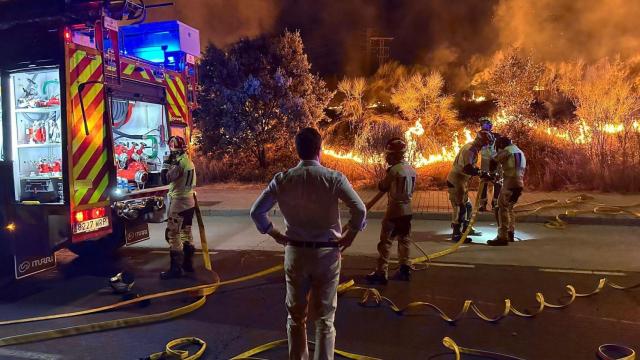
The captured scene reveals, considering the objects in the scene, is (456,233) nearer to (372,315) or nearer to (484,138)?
(484,138)

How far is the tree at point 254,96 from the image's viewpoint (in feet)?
50.5

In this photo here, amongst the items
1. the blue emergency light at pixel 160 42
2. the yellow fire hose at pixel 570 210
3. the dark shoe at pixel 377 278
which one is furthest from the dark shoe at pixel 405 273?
the blue emergency light at pixel 160 42

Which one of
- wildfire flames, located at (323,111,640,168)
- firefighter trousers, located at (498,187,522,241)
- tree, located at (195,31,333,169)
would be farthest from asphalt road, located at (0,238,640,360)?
tree, located at (195,31,333,169)

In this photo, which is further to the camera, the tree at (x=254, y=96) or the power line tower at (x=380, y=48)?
the power line tower at (x=380, y=48)

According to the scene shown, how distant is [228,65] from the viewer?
15.7m

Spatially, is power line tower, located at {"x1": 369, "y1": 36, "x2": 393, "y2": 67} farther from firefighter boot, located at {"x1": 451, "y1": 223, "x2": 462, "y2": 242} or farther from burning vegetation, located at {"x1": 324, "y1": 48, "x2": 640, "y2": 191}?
firefighter boot, located at {"x1": 451, "y1": 223, "x2": 462, "y2": 242}

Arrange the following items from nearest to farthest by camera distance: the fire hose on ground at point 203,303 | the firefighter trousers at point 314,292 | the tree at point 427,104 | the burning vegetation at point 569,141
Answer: the firefighter trousers at point 314,292, the fire hose on ground at point 203,303, the burning vegetation at point 569,141, the tree at point 427,104

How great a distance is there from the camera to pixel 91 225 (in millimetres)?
5754

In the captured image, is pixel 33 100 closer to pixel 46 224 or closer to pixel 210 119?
pixel 46 224

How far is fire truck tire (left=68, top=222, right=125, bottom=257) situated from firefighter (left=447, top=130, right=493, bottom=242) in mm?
4750

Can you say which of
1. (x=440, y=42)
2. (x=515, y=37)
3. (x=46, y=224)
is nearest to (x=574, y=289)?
(x=46, y=224)

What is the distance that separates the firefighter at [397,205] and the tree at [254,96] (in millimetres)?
10096

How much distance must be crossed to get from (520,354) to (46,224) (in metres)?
4.78

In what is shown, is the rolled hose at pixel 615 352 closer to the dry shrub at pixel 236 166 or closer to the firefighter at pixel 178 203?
the firefighter at pixel 178 203
